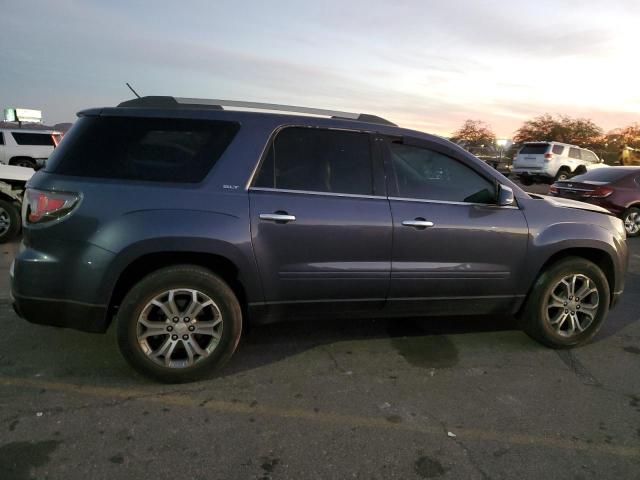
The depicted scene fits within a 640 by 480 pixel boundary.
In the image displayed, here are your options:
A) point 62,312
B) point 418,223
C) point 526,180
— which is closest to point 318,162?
point 418,223

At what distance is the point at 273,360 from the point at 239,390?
1.65ft

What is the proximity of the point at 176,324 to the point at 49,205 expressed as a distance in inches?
41.3

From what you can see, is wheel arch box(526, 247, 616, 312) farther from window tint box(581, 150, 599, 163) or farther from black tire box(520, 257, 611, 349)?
window tint box(581, 150, 599, 163)

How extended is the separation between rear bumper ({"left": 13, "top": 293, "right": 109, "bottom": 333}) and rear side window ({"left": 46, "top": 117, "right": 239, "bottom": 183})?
0.80m

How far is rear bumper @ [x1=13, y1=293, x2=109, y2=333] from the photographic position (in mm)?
3182

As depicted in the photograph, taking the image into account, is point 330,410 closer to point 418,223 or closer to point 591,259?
point 418,223

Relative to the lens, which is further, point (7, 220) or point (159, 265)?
point (7, 220)

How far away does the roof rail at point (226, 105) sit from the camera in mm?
3516

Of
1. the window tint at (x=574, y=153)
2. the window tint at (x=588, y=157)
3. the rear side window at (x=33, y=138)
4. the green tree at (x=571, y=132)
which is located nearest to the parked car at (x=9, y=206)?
the rear side window at (x=33, y=138)

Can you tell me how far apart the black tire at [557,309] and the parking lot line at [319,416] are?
132cm

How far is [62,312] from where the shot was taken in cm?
321

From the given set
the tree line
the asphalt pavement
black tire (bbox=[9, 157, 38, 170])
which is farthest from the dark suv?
the tree line

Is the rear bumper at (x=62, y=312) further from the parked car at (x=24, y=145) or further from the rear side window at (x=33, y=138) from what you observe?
the rear side window at (x=33, y=138)

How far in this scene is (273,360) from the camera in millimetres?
3777
